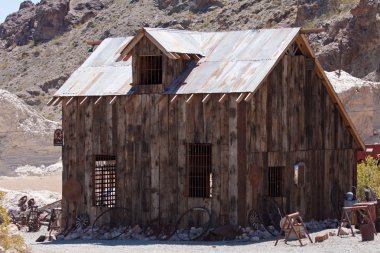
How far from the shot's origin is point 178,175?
26.5m

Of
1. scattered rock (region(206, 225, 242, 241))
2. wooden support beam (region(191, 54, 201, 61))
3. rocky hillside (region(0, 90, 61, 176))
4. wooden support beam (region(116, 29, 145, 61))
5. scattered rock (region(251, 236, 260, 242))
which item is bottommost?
scattered rock (region(251, 236, 260, 242))

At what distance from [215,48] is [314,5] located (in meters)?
46.3

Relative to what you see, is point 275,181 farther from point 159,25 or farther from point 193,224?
point 159,25

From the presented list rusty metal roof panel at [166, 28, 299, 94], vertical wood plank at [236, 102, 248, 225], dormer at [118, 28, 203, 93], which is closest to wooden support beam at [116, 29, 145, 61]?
dormer at [118, 28, 203, 93]

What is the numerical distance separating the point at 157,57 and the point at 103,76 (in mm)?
1975

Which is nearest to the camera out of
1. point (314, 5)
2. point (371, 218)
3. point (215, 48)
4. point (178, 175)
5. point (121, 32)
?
point (371, 218)

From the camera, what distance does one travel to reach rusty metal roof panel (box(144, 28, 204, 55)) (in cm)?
2712

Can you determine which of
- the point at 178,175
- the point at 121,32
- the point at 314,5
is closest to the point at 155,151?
the point at 178,175

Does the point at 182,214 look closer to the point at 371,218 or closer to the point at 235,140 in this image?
the point at 235,140

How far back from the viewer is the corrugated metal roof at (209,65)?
26.2 meters

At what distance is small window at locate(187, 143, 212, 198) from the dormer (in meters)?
1.73

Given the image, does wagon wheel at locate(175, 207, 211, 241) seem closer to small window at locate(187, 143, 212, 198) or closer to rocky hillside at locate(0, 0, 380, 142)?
small window at locate(187, 143, 212, 198)

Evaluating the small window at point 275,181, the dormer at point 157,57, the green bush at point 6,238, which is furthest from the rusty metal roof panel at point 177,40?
the green bush at point 6,238

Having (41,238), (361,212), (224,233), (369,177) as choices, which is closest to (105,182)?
(41,238)
